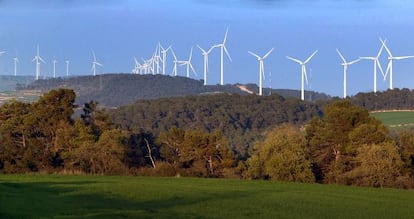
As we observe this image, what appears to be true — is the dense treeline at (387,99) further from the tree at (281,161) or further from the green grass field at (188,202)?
the green grass field at (188,202)

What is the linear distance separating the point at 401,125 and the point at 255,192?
7047cm

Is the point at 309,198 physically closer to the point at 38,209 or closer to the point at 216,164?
the point at 38,209

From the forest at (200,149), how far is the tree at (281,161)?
73 millimetres

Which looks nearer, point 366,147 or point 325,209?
point 325,209

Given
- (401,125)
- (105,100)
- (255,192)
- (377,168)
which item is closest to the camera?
(255,192)

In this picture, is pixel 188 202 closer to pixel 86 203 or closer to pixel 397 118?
pixel 86 203

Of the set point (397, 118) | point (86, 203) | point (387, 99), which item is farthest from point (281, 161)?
point (387, 99)

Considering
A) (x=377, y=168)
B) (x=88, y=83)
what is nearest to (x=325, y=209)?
(x=377, y=168)

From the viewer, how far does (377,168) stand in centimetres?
6284

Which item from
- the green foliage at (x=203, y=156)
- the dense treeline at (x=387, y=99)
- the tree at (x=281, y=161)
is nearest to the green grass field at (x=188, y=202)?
the tree at (x=281, y=161)

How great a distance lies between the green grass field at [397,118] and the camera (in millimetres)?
112688

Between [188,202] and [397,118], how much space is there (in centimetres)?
9272

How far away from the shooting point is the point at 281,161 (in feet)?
214

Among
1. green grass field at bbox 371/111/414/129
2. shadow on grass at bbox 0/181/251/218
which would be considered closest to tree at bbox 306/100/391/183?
shadow on grass at bbox 0/181/251/218
